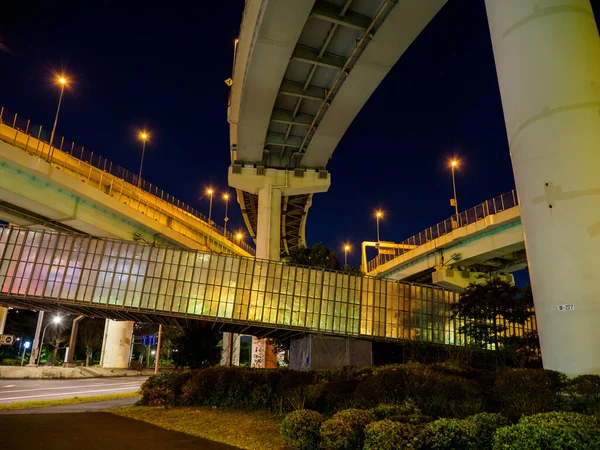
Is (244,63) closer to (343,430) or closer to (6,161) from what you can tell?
(6,161)

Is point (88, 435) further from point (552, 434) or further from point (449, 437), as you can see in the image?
point (552, 434)

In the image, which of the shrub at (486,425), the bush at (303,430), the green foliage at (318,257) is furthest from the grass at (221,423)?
the green foliage at (318,257)

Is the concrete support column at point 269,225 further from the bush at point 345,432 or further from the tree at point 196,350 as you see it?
the bush at point 345,432

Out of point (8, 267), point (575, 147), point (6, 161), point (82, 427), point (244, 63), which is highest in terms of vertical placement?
point (244, 63)

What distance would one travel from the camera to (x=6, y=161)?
25.3m

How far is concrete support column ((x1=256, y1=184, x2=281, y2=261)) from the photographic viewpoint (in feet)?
112

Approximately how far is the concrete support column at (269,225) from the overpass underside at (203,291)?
24.9ft

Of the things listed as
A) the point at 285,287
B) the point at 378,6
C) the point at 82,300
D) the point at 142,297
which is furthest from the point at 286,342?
the point at 378,6

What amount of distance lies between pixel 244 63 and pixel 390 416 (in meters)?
21.1

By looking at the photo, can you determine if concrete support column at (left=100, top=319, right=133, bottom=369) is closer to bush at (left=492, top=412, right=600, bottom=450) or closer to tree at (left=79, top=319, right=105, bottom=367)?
tree at (left=79, top=319, right=105, bottom=367)

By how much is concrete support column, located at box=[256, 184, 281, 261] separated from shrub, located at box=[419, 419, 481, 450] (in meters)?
26.9

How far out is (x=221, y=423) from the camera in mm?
12859

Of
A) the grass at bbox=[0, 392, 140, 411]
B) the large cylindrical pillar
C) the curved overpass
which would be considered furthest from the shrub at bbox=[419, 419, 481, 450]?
the curved overpass

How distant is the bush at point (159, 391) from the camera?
16.6m
